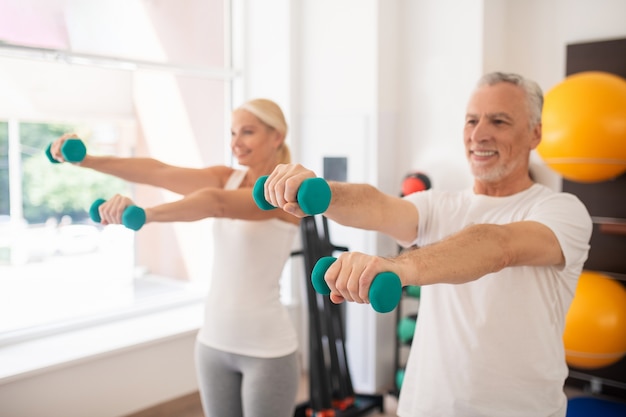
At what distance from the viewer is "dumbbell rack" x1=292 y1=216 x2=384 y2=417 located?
3154 millimetres

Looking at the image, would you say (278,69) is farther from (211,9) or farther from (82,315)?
(82,315)

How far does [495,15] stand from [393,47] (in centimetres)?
60

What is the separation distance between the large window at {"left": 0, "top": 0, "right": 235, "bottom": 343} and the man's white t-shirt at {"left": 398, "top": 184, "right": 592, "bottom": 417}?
92.4 inches

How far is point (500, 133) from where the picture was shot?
154 cm

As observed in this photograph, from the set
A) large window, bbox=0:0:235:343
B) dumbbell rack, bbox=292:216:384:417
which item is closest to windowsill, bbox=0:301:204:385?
large window, bbox=0:0:235:343

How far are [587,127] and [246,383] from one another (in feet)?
5.93

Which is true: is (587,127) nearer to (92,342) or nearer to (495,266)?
(495,266)

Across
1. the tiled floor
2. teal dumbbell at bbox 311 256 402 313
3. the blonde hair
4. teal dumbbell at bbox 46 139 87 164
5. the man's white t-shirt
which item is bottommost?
the tiled floor

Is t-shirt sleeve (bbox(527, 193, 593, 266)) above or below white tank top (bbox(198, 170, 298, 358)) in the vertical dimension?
above

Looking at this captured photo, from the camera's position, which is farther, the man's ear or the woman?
the woman

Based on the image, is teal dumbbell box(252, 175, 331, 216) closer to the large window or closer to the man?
the man

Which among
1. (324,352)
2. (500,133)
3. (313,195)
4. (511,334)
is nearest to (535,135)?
(500,133)

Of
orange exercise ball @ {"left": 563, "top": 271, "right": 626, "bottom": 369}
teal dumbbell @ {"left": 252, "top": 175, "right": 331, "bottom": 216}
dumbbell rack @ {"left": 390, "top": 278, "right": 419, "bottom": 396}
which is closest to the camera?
teal dumbbell @ {"left": 252, "top": 175, "right": 331, "bottom": 216}

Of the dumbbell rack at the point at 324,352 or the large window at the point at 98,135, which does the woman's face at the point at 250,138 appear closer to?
the dumbbell rack at the point at 324,352
